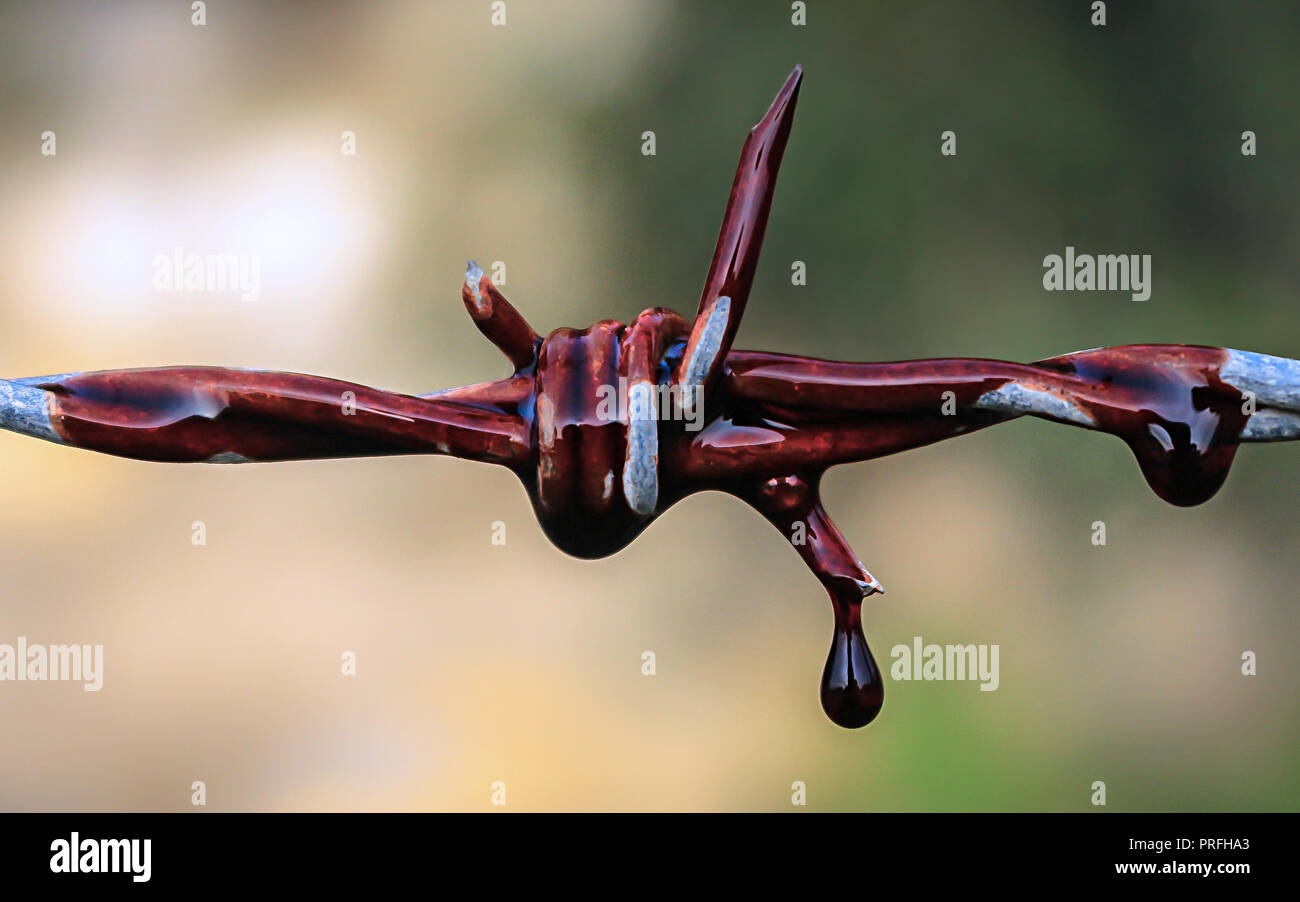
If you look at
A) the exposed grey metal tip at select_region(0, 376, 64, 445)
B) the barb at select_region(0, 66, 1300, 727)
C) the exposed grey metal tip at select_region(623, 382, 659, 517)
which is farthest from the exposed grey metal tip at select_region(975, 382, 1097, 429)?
the exposed grey metal tip at select_region(0, 376, 64, 445)

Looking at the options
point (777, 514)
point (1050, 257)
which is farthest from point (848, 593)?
point (1050, 257)

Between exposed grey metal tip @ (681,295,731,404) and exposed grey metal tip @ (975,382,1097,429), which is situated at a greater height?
exposed grey metal tip @ (681,295,731,404)

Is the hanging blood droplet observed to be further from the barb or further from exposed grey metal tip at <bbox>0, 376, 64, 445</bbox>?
exposed grey metal tip at <bbox>0, 376, 64, 445</bbox>

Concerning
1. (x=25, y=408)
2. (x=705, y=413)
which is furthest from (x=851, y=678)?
(x=25, y=408)

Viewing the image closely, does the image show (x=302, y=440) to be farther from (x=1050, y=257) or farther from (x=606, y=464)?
(x=1050, y=257)

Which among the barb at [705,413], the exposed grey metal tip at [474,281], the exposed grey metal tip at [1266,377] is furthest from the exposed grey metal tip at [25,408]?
the exposed grey metal tip at [1266,377]

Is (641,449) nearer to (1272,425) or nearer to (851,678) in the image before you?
(851,678)

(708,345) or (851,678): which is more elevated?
(708,345)

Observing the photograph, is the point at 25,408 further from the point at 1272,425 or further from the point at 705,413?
the point at 1272,425
